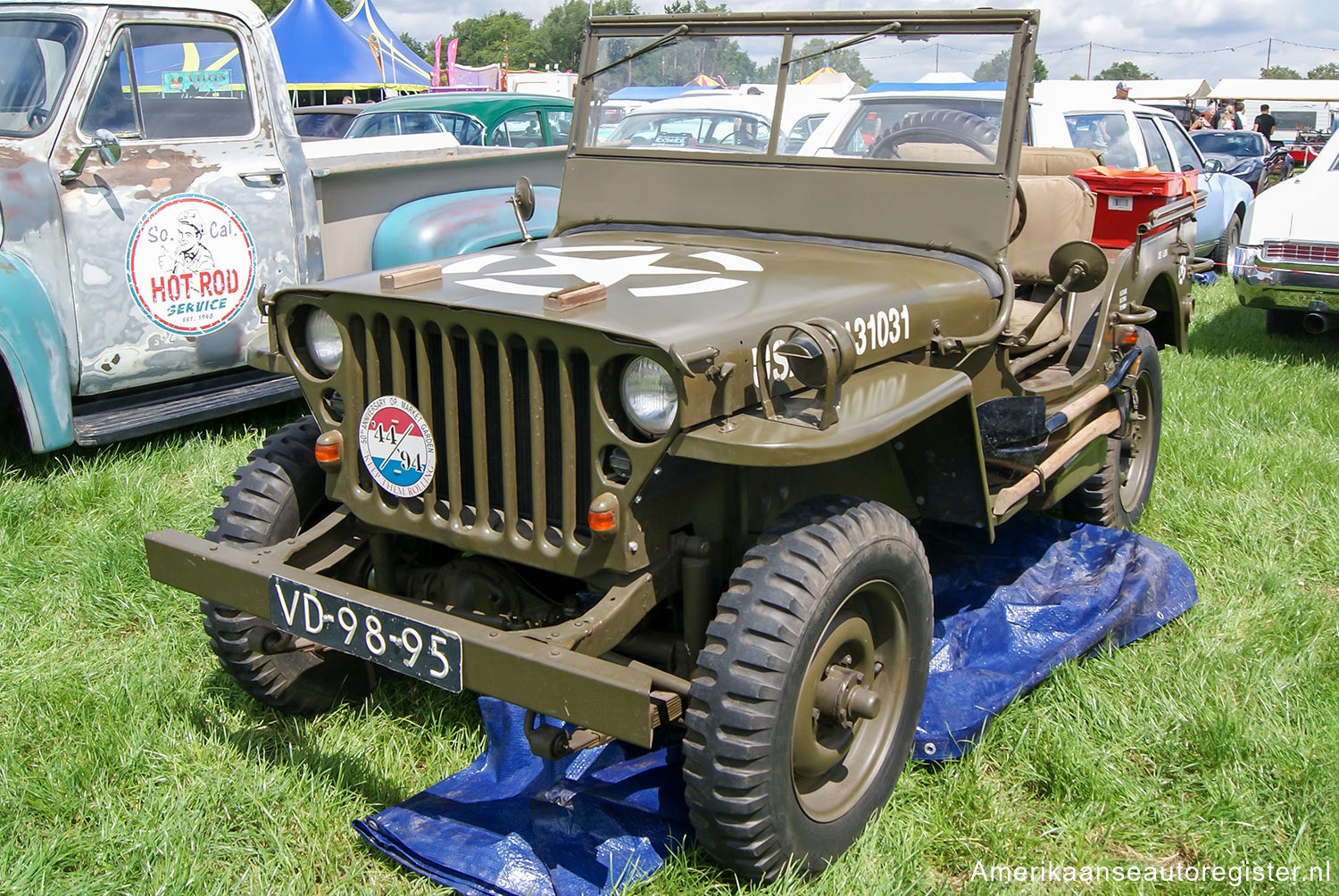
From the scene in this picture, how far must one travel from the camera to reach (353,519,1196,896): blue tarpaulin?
274 centimetres

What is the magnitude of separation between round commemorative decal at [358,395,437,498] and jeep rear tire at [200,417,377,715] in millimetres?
424

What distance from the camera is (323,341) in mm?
2980

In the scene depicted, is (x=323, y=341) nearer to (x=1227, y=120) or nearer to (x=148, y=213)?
(x=148, y=213)

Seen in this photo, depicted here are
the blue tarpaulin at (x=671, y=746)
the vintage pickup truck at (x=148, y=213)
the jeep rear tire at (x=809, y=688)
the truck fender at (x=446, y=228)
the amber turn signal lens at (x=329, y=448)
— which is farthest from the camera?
the truck fender at (x=446, y=228)

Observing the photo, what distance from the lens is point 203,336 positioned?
5371 millimetres

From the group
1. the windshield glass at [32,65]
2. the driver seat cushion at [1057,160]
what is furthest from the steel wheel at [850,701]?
the windshield glass at [32,65]

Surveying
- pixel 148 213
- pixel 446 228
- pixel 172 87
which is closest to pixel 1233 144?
pixel 446 228

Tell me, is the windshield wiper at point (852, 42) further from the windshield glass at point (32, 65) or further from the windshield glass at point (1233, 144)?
the windshield glass at point (1233, 144)

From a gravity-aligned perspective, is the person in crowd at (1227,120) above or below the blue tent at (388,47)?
below

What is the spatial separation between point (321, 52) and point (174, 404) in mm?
15146

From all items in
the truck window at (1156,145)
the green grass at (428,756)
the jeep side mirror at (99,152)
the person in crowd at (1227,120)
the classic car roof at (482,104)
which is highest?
the classic car roof at (482,104)

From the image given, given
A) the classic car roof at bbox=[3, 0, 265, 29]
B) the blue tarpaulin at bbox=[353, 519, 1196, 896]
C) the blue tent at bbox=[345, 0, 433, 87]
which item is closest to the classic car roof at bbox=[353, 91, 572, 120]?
the classic car roof at bbox=[3, 0, 265, 29]

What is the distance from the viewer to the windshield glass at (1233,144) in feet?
52.9

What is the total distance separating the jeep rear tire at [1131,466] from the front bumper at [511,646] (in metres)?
2.53
